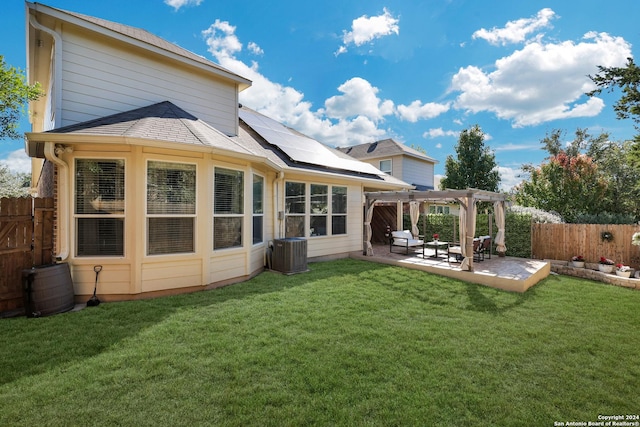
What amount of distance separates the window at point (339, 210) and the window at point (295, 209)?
1.32 metres

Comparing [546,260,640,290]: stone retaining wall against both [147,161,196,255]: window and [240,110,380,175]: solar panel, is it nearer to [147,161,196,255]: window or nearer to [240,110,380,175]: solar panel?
[240,110,380,175]: solar panel

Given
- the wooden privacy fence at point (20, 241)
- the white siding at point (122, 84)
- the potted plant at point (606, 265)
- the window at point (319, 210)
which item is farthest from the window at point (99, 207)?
the potted plant at point (606, 265)

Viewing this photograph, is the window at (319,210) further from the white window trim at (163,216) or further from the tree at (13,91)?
the tree at (13,91)

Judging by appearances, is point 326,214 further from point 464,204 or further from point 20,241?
point 20,241

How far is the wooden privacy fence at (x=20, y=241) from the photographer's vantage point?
15.4ft

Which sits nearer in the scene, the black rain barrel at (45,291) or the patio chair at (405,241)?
the black rain barrel at (45,291)

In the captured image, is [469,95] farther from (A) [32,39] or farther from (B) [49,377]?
(B) [49,377]

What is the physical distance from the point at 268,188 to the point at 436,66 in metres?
13.1

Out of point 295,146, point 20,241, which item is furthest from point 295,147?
point 20,241

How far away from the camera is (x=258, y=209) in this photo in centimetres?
761

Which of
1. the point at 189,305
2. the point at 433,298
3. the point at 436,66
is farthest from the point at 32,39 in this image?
the point at 436,66

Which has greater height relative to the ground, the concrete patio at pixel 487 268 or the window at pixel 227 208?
the window at pixel 227 208

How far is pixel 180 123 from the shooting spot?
629 cm

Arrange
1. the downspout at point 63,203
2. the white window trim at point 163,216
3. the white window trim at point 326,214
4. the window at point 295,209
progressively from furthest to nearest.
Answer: the white window trim at point 326,214, the window at point 295,209, the white window trim at point 163,216, the downspout at point 63,203
